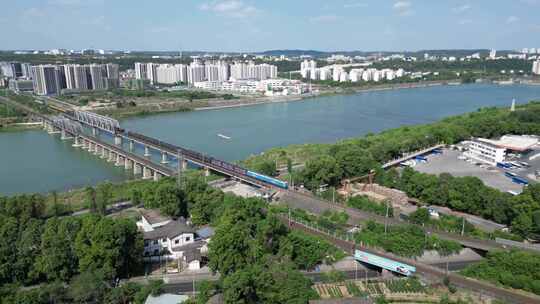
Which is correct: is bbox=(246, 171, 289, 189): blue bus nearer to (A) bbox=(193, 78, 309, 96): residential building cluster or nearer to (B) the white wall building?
(B) the white wall building

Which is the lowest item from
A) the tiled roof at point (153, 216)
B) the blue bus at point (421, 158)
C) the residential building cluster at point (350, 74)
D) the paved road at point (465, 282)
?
the paved road at point (465, 282)

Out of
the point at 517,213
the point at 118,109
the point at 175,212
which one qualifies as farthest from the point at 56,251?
the point at 118,109

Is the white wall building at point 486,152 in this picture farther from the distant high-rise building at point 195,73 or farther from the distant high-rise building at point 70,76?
the distant high-rise building at point 70,76

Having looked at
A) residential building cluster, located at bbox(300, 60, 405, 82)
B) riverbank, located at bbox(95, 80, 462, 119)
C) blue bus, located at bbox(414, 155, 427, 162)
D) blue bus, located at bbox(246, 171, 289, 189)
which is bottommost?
blue bus, located at bbox(414, 155, 427, 162)

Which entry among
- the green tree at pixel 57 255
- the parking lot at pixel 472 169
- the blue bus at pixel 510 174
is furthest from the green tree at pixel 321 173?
the green tree at pixel 57 255

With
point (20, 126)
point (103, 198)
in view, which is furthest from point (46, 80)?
point (103, 198)

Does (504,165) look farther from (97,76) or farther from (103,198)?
(97,76)

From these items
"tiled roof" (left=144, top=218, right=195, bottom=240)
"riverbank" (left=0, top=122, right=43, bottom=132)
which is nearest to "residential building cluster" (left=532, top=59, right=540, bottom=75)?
"riverbank" (left=0, top=122, right=43, bottom=132)
